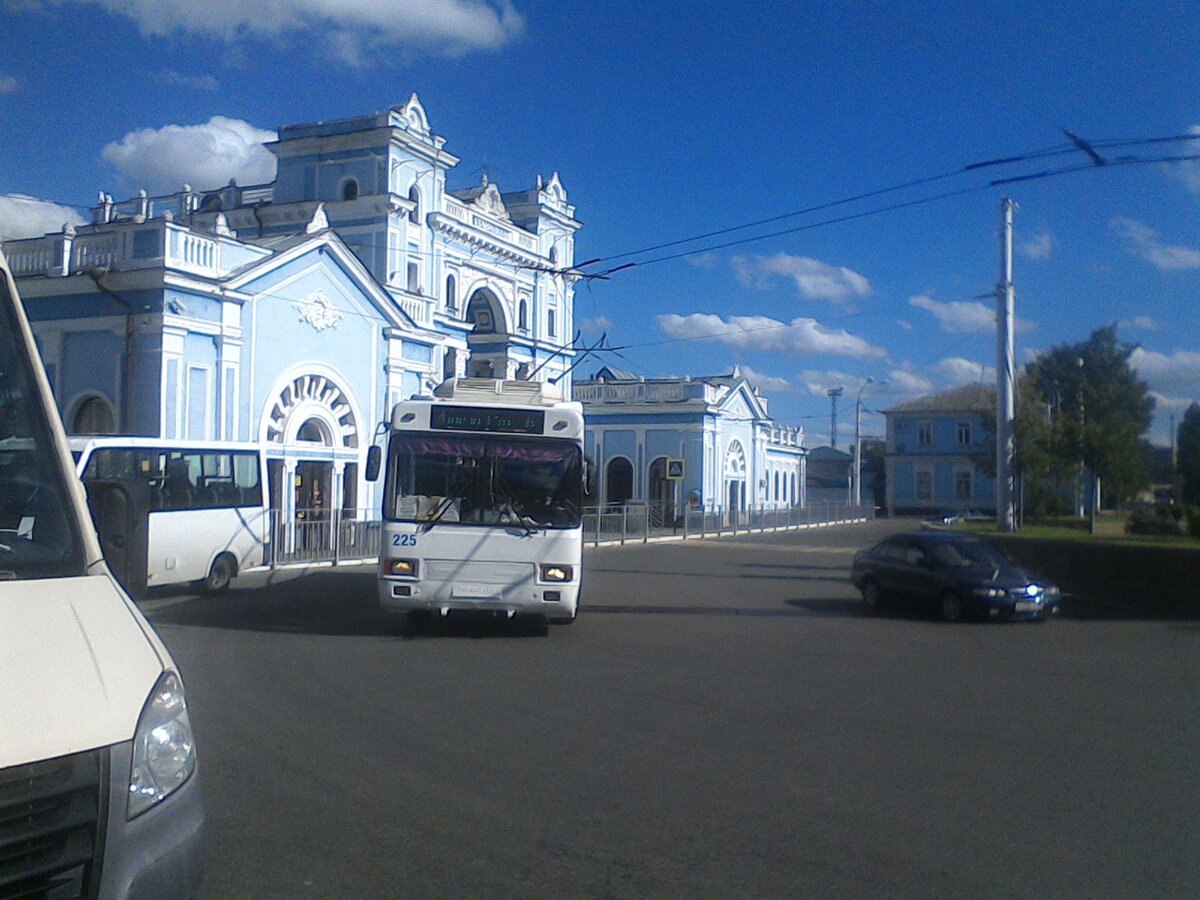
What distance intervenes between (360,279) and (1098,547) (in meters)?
21.2

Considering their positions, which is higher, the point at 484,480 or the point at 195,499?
the point at 484,480

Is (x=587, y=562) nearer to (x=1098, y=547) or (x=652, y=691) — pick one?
(x=1098, y=547)

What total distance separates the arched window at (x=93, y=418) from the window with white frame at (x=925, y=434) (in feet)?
226

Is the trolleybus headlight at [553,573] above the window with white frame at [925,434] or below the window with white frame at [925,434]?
below

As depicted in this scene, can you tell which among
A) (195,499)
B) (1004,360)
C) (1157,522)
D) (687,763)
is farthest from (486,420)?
(1157,522)

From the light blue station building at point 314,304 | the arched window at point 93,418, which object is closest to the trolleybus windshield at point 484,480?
the light blue station building at point 314,304

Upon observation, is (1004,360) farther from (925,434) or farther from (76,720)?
(925,434)

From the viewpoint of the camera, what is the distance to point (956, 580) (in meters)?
18.0

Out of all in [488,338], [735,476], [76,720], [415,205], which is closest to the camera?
[76,720]

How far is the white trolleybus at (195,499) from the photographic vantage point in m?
18.9

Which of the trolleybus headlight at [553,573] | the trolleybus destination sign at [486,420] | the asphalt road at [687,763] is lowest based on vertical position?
the asphalt road at [687,763]

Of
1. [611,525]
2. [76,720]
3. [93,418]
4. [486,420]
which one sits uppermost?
[93,418]

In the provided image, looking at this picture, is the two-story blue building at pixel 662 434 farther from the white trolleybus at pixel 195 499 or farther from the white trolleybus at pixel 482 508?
the white trolleybus at pixel 482 508

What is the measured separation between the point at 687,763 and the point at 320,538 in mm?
19814
